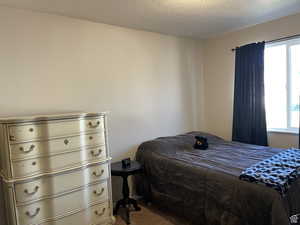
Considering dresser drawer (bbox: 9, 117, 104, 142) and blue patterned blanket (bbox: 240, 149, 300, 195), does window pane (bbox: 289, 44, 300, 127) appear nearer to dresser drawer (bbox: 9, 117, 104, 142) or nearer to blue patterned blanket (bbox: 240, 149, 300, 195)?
blue patterned blanket (bbox: 240, 149, 300, 195)

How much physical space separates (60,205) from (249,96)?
281 cm

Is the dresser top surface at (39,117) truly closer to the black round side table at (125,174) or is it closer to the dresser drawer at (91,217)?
the black round side table at (125,174)

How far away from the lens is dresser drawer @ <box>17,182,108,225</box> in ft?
6.21

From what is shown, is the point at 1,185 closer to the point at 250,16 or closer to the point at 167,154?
Answer: the point at 167,154

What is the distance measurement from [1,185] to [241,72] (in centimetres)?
333

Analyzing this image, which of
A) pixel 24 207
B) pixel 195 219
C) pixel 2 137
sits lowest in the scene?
pixel 195 219

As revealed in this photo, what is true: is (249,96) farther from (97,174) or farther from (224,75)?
(97,174)

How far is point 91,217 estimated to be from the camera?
7.48ft

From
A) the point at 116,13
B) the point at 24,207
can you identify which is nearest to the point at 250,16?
the point at 116,13

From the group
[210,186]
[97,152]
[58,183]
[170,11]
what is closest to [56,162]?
[58,183]

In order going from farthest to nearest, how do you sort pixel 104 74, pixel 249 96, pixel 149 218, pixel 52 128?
pixel 249 96 → pixel 104 74 → pixel 149 218 → pixel 52 128

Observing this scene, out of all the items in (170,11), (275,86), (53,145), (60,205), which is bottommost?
(60,205)

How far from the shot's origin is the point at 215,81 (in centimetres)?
388

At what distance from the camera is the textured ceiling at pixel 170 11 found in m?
2.29
